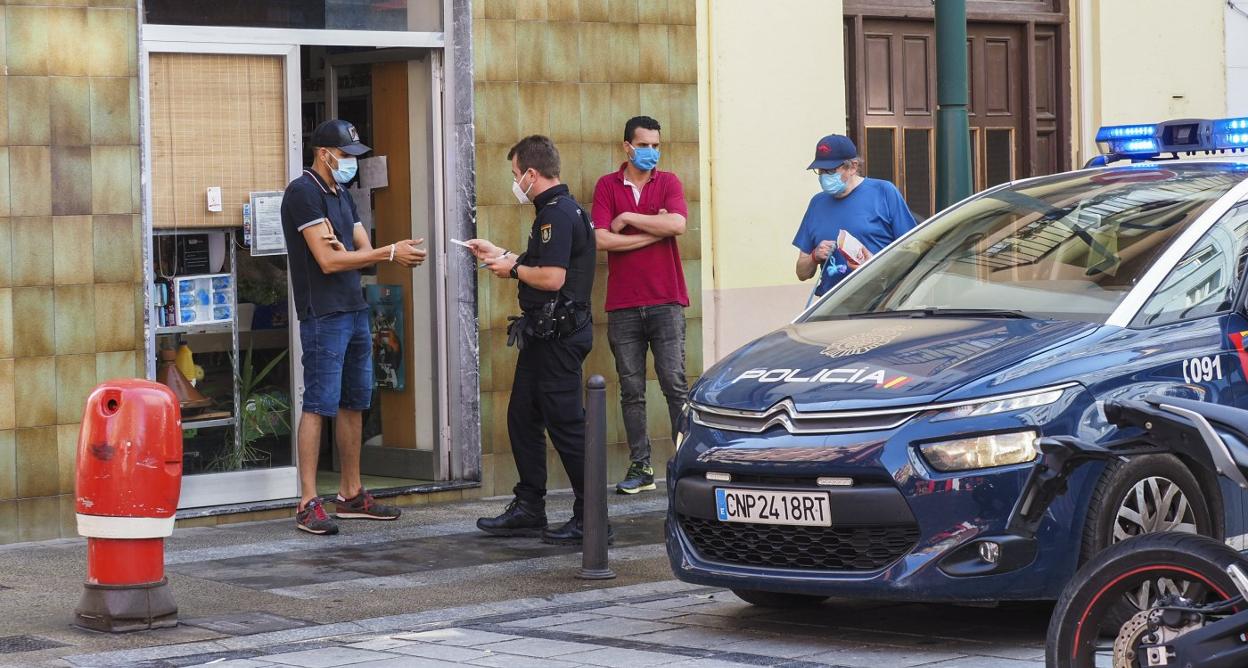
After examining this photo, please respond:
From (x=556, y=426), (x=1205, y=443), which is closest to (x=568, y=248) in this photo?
(x=556, y=426)

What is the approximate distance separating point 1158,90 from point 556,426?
7645 mm

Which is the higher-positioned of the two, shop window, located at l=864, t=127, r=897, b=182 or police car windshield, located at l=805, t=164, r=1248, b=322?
shop window, located at l=864, t=127, r=897, b=182

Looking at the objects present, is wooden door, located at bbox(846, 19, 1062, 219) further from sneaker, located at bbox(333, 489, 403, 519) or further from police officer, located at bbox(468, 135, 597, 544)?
sneaker, located at bbox(333, 489, 403, 519)

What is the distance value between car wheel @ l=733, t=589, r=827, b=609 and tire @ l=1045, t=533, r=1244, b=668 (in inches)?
93.1

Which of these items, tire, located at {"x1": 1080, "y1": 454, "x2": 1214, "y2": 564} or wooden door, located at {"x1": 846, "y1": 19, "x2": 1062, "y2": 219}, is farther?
wooden door, located at {"x1": 846, "y1": 19, "x2": 1062, "y2": 219}

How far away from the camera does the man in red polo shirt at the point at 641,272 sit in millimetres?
10984

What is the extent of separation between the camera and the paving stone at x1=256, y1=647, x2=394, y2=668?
21.8 ft

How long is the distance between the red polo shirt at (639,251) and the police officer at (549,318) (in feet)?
5.71

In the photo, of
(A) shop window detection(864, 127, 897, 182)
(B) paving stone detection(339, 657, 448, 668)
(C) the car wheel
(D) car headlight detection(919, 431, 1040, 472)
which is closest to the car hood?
(D) car headlight detection(919, 431, 1040, 472)

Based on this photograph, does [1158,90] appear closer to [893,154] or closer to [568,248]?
[893,154]

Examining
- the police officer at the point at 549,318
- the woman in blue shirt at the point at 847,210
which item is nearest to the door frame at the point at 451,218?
the police officer at the point at 549,318

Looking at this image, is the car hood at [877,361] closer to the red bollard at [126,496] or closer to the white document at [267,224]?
the red bollard at [126,496]

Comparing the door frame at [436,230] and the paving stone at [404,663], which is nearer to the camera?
the paving stone at [404,663]

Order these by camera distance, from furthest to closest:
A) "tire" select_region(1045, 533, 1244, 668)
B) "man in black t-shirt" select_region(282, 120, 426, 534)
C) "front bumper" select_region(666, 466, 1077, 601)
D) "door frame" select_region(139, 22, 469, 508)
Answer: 1. "door frame" select_region(139, 22, 469, 508)
2. "man in black t-shirt" select_region(282, 120, 426, 534)
3. "front bumper" select_region(666, 466, 1077, 601)
4. "tire" select_region(1045, 533, 1244, 668)
